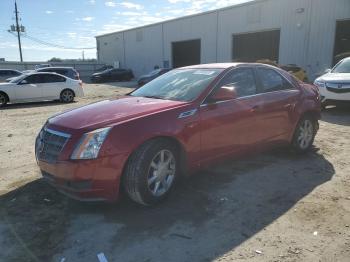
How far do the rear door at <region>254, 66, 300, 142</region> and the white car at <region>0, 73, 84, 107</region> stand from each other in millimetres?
12236

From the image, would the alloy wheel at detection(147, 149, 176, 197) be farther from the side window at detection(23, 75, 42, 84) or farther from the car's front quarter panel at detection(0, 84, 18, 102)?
the side window at detection(23, 75, 42, 84)

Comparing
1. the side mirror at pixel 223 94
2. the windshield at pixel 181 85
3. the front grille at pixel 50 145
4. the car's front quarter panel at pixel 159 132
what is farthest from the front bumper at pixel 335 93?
the front grille at pixel 50 145

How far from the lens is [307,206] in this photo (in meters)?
4.11

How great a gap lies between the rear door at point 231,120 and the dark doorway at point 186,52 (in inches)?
1071

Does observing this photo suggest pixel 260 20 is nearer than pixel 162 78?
No

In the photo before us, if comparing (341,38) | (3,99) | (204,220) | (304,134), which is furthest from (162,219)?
Result: (341,38)

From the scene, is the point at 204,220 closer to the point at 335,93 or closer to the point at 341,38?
the point at 335,93

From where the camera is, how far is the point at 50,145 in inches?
155

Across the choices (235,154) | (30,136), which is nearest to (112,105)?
(235,154)

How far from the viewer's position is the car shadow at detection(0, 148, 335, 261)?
3.25 m

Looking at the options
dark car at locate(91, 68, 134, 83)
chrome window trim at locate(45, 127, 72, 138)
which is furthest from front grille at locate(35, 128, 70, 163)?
dark car at locate(91, 68, 134, 83)

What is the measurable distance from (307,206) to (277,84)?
2.25 metres

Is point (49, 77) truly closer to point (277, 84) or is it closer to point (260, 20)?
point (277, 84)

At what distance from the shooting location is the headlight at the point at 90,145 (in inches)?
141
